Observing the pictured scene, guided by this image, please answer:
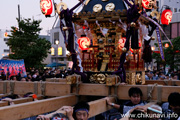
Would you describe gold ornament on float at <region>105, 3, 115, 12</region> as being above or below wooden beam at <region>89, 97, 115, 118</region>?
above

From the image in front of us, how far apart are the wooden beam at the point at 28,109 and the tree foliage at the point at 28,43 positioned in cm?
1723

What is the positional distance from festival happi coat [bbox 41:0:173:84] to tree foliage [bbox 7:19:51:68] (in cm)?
1415

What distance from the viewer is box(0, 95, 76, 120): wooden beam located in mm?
4055

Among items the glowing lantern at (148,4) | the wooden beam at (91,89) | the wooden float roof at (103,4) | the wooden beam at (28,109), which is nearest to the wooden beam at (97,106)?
the wooden beam at (91,89)

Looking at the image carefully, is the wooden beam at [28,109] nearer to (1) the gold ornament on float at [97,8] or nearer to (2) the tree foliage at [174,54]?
(1) the gold ornament on float at [97,8]

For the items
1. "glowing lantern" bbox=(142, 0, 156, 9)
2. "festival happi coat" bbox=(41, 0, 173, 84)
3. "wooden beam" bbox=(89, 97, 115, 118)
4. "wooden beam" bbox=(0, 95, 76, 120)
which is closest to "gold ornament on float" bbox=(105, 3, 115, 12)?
"festival happi coat" bbox=(41, 0, 173, 84)

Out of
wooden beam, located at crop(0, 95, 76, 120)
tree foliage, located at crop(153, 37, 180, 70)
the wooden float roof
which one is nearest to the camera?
wooden beam, located at crop(0, 95, 76, 120)

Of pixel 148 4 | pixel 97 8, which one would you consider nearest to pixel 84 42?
pixel 97 8

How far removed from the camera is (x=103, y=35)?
26.1ft

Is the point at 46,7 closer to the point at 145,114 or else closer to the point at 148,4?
the point at 148,4

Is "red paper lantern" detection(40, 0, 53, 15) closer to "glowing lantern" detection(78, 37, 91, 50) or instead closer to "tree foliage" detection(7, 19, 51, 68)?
"glowing lantern" detection(78, 37, 91, 50)

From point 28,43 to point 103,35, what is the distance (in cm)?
1618

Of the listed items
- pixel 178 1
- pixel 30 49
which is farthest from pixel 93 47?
pixel 178 1

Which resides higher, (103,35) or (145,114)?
(103,35)
